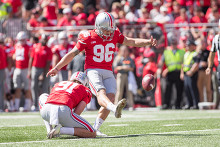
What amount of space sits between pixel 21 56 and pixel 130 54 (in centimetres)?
344

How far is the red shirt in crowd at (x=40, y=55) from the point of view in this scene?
47.6ft

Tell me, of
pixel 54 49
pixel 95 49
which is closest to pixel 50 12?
pixel 54 49

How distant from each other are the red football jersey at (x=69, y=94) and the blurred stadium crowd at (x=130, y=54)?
6.68m

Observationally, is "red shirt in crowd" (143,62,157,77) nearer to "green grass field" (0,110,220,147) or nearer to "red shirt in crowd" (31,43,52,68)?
"red shirt in crowd" (31,43,52,68)

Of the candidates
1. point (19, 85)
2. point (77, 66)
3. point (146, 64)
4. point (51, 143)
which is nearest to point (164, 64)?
point (146, 64)

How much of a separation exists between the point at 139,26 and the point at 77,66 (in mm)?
3100

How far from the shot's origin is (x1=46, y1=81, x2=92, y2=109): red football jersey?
6.64 meters

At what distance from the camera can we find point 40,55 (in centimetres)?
1452

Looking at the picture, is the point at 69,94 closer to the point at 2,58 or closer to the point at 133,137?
the point at 133,137

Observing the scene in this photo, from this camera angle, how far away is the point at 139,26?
15875 millimetres

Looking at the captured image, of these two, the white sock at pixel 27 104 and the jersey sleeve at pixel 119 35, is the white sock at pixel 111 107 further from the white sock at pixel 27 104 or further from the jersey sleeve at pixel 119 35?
the white sock at pixel 27 104

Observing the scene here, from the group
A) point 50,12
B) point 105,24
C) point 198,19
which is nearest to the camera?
point 105,24

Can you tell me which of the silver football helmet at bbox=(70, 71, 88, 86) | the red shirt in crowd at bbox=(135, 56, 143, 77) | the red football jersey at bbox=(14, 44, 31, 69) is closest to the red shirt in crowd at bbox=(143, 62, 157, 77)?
the red shirt in crowd at bbox=(135, 56, 143, 77)

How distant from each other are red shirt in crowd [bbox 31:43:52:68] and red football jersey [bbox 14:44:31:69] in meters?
0.23
